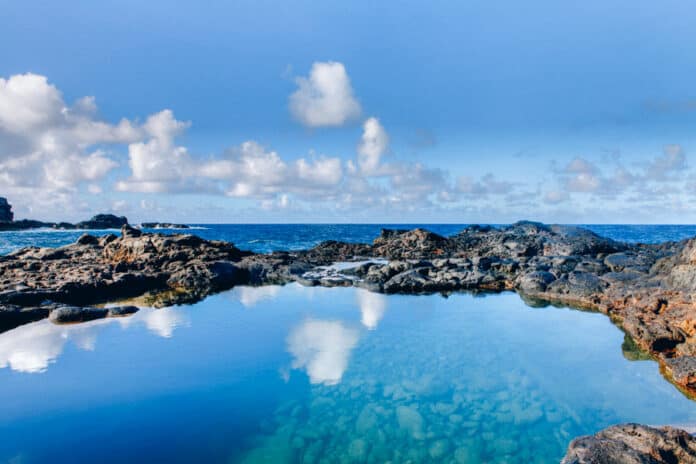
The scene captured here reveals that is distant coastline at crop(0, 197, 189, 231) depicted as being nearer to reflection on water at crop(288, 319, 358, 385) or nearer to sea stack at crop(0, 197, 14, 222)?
sea stack at crop(0, 197, 14, 222)

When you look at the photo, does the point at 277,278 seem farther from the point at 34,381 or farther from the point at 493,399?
the point at 493,399

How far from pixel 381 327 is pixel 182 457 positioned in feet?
31.0

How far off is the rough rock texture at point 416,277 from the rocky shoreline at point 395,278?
0.06m

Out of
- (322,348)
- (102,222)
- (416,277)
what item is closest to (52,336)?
(322,348)

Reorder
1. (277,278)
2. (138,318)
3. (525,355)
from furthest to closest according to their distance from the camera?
(277,278)
(138,318)
(525,355)

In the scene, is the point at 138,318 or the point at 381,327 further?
the point at 138,318

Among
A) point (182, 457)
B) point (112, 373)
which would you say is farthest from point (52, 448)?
point (112, 373)

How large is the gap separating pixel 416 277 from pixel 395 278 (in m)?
1.33

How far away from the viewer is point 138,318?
55.9ft

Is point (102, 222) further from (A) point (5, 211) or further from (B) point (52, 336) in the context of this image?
(B) point (52, 336)

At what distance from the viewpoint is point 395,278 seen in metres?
24.8

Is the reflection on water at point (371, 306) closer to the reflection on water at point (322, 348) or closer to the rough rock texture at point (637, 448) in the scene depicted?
the reflection on water at point (322, 348)

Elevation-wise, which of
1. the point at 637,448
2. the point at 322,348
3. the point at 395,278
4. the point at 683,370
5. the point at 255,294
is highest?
the point at 637,448

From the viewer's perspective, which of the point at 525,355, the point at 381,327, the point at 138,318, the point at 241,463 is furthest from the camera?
the point at 138,318
